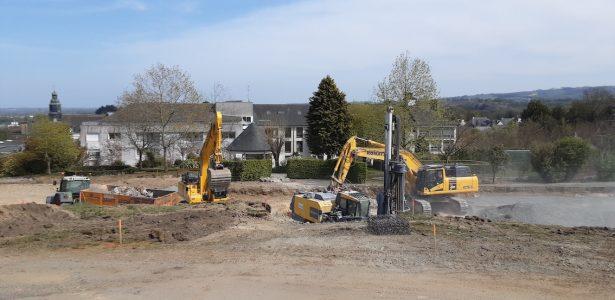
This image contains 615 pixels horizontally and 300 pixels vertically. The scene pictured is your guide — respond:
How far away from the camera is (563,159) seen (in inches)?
1556

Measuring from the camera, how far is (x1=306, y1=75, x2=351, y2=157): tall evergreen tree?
49438mm

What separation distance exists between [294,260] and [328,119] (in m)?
35.2

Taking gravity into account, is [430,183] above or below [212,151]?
below

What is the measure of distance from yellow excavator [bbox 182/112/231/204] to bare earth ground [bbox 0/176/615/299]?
4.47m

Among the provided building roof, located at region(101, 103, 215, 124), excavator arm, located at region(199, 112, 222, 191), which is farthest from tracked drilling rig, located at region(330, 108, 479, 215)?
building roof, located at region(101, 103, 215, 124)

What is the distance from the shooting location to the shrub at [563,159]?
129 feet

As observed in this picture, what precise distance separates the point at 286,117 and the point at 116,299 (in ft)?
199

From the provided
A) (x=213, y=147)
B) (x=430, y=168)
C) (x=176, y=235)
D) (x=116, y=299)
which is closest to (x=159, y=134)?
(x=213, y=147)

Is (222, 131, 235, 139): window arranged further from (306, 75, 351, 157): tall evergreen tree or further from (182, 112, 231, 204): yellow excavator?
(182, 112, 231, 204): yellow excavator

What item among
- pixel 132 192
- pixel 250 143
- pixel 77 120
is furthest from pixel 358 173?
pixel 77 120

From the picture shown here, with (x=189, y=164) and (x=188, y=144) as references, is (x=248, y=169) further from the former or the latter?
(x=188, y=144)

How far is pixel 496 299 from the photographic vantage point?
1162cm

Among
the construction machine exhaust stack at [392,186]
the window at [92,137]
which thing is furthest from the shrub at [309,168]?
the window at [92,137]

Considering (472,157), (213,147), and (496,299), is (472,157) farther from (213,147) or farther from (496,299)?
(496,299)
